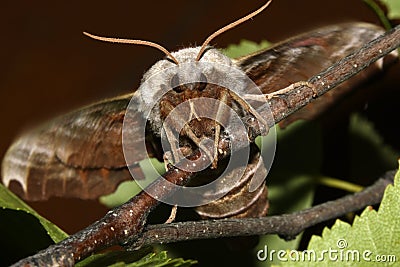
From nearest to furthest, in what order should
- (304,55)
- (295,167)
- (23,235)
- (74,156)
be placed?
1. (23,235)
2. (304,55)
3. (74,156)
4. (295,167)

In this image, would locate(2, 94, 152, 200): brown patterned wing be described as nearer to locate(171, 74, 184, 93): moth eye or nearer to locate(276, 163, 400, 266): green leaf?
locate(171, 74, 184, 93): moth eye

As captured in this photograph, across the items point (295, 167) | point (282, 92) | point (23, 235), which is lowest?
point (295, 167)

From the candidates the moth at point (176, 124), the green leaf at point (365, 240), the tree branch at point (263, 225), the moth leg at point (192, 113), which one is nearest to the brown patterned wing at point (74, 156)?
the moth at point (176, 124)

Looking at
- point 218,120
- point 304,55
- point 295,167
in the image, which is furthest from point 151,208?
point 295,167

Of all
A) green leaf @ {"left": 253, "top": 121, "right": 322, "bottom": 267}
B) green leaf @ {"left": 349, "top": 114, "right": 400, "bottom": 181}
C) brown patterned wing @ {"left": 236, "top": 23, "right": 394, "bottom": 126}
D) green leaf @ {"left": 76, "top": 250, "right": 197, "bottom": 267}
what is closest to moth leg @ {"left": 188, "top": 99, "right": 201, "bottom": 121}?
brown patterned wing @ {"left": 236, "top": 23, "right": 394, "bottom": 126}

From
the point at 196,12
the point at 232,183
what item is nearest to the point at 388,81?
the point at 232,183

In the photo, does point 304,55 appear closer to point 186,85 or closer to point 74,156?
point 186,85
